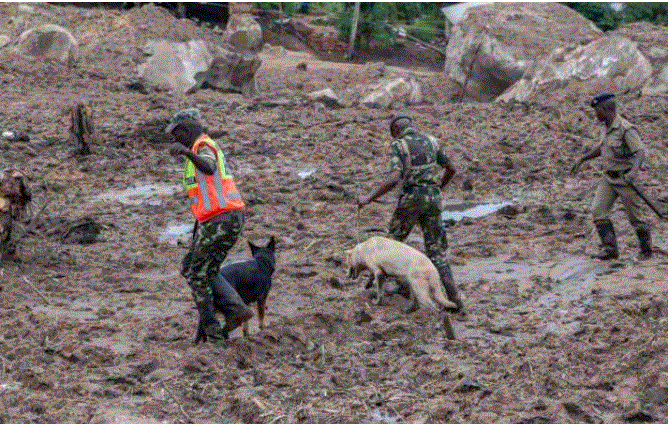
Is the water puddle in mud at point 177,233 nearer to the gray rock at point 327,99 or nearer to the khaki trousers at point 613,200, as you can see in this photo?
the khaki trousers at point 613,200

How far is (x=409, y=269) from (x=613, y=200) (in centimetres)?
276

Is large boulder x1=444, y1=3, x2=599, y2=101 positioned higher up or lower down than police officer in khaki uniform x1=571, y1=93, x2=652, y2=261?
lower down

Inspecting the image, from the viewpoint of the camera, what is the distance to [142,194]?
14758 mm

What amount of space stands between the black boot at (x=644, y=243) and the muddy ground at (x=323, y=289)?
0.50ft

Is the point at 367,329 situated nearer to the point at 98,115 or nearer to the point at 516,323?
the point at 516,323

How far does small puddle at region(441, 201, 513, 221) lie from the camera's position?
13750mm

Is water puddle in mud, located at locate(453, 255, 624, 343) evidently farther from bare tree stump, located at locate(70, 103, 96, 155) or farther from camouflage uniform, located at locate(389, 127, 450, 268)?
bare tree stump, located at locate(70, 103, 96, 155)

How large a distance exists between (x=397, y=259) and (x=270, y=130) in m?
9.70

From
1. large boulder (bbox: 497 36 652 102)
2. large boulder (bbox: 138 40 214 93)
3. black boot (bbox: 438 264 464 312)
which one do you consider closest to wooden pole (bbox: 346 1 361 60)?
large boulder (bbox: 138 40 214 93)

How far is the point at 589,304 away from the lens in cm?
978

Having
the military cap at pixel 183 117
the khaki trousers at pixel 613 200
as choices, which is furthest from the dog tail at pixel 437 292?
the khaki trousers at pixel 613 200

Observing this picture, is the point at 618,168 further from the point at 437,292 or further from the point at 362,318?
the point at 362,318

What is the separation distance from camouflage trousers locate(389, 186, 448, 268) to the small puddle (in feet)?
12.5

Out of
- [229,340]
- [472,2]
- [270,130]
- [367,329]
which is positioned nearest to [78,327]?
[229,340]
